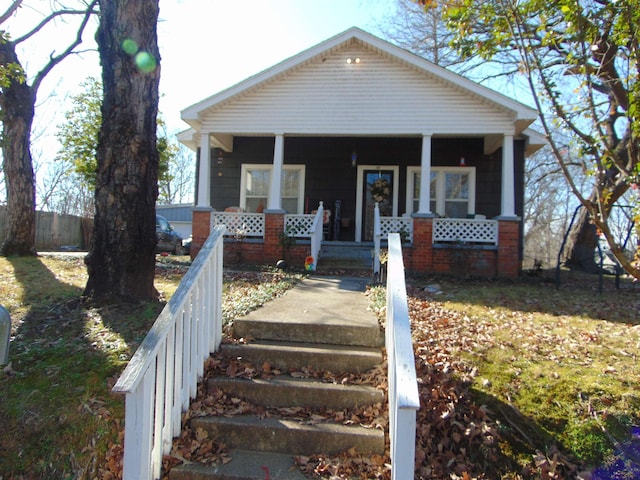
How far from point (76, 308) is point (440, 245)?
761cm

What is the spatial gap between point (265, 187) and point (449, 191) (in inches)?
212

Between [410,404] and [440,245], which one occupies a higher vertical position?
[440,245]

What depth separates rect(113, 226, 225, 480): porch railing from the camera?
2.44 metres

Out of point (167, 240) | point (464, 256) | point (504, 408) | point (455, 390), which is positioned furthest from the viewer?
point (167, 240)

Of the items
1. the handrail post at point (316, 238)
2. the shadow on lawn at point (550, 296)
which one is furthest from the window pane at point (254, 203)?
the shadow on lawn at point (550, 296)

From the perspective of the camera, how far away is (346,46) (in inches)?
420

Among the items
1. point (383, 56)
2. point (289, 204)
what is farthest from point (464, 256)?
point (289, 204)

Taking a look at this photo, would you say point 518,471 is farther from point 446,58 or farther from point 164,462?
point 446,58

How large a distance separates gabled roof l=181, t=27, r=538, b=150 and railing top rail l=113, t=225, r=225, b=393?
7717mm

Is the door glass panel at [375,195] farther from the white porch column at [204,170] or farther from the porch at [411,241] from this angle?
the white porch column at [204,170]

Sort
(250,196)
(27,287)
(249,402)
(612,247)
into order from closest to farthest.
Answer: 1. (249,402)
2. (612,247)
3. (27,287)
4. (250,196)

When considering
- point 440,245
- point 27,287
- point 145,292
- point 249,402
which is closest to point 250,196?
point 440,245

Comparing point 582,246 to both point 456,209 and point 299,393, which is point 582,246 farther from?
point 299,393

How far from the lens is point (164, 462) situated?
2.86m
